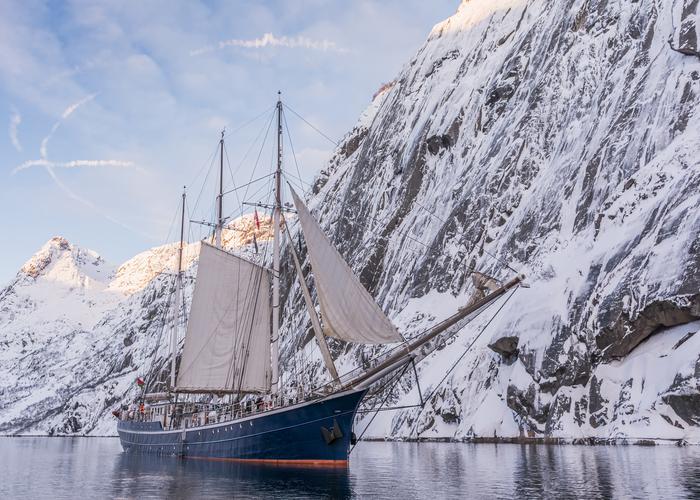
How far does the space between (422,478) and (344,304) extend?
9.53m

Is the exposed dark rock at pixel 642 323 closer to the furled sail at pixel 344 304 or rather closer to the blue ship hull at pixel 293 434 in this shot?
the furled sail at pixel 344 304

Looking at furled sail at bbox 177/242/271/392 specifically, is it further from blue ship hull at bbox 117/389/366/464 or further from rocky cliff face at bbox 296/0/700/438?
rocky cliff face at bbox 296/0/700/438

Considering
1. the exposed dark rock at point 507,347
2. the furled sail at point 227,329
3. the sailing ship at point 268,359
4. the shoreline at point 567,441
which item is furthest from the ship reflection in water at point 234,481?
the exposed dark rock at point 507,347

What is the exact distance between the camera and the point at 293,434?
36.6 meters

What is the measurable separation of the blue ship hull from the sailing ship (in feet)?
0.19

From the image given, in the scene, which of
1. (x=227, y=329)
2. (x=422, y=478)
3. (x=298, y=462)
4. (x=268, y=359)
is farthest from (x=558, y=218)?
(x=422, y=478)

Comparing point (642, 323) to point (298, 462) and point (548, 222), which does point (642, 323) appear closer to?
point (548, 222)

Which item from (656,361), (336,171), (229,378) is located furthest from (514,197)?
(336,171)

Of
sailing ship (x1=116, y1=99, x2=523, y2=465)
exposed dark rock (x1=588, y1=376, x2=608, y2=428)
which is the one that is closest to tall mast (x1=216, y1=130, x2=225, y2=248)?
sailing ship (x1=116, y1=99, x2=523, y2=465)

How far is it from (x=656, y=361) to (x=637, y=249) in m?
9.22

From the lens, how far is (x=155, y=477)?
119 feet

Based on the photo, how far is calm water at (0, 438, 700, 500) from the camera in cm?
2427

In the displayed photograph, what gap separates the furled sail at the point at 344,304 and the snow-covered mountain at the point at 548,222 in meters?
6.52

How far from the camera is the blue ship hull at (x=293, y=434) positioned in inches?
1383
